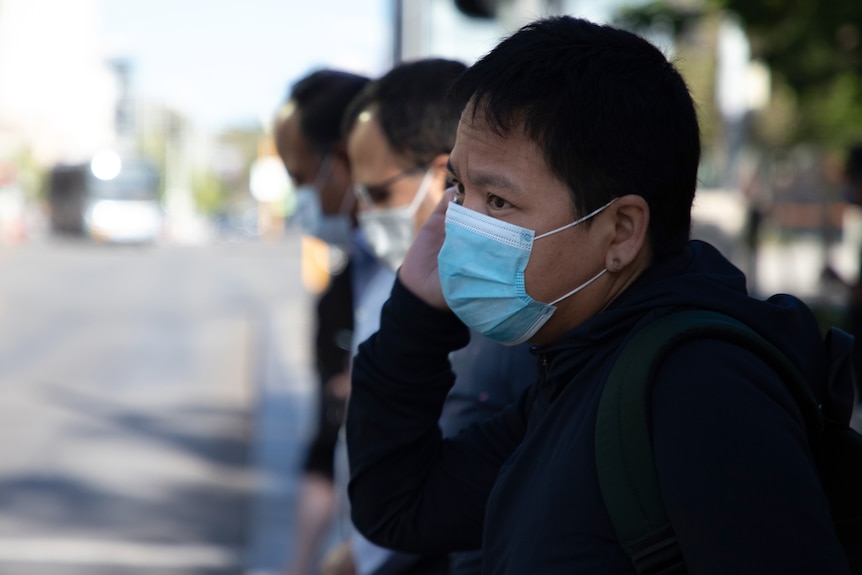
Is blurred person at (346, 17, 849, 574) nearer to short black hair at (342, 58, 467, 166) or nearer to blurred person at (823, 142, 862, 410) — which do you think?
short black hair at (342, 58, 467, 166)

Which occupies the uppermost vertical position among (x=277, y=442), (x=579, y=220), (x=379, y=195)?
(x=579, y=220)

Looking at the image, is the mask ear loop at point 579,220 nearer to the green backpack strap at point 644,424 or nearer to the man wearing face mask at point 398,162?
the green backpack strap at point 644,424

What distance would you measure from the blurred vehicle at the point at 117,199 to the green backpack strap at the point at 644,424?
178ft

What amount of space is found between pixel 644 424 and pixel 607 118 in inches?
15.3

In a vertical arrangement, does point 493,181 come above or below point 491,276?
above

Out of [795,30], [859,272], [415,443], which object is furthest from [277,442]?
[415,443]

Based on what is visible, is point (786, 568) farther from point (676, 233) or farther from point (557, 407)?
point (676, 233)

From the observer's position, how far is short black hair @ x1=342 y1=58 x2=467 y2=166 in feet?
8.88

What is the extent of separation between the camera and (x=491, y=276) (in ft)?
5.58

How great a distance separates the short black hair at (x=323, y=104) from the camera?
3.79 metres

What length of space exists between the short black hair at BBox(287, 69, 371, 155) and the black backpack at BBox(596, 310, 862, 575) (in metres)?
2.48

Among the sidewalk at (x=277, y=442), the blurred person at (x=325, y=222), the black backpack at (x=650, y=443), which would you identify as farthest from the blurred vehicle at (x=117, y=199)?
the black backpack at (x=650, y=443)

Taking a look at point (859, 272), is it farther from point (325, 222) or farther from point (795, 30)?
point (325, 222)

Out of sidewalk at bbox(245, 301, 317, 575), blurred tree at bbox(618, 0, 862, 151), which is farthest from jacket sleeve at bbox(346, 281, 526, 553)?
blurred tree at bbox(618, 0, 862, 151)
